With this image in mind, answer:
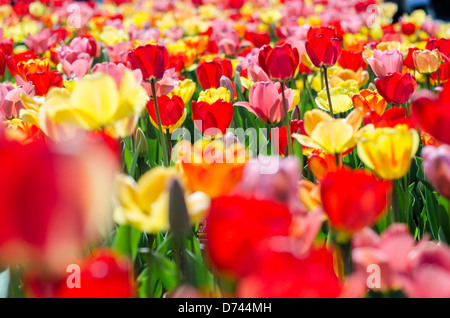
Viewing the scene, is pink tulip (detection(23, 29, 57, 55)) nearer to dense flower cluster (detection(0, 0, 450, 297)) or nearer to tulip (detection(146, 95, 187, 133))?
dense flower cluster (detection(0, 0, 450, 297))

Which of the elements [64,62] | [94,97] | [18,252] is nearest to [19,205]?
[18,252]

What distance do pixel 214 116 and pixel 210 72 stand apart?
0.62 m

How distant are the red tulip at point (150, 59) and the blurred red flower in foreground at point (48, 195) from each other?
983mm

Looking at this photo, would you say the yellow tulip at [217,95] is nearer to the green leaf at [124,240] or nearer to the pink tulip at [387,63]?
the pink tulip at [387,63]

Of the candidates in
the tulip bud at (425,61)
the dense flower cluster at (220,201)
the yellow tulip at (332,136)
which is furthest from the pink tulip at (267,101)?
the tulip bud at (425,61)

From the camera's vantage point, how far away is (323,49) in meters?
1.67

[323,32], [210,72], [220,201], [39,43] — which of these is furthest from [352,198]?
[39,43]

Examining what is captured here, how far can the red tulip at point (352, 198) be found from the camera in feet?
2.09

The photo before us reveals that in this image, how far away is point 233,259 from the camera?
1.74 feet

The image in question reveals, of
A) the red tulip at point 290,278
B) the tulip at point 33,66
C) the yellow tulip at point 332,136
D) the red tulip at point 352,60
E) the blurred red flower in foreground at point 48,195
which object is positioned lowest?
the red tulip at point 352,60

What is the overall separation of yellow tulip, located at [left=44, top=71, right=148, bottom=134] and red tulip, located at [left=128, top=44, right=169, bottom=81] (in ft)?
1.73

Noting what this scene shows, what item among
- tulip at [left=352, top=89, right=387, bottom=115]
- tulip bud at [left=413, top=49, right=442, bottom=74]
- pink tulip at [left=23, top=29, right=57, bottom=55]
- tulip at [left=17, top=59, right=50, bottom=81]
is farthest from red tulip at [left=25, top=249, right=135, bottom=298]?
pink tulip at [left=23, top=29, right=57, bottom=55]

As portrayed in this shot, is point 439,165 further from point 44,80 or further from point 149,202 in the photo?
point 44,80

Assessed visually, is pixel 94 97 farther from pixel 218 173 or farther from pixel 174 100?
pixel 174 100
